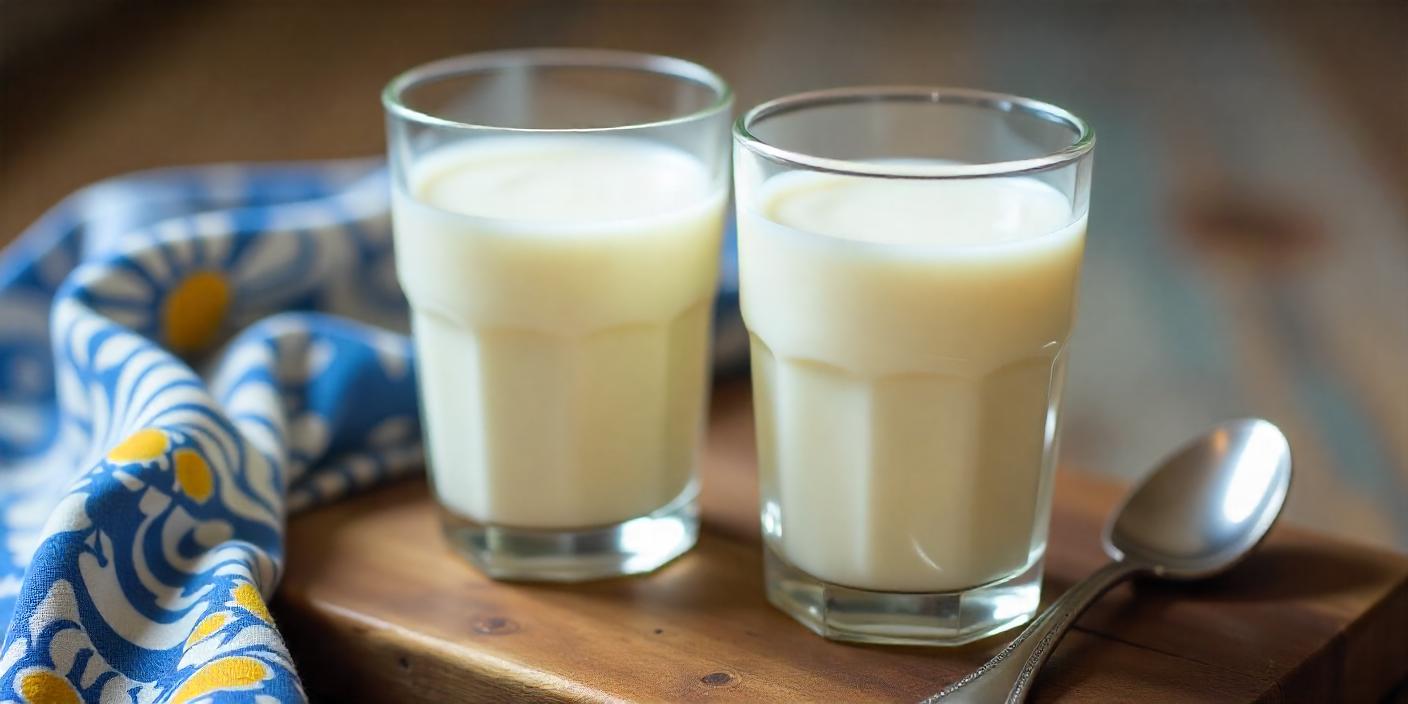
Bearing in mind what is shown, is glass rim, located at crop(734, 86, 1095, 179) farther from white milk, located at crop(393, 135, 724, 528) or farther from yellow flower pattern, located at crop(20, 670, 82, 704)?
yellow flower pattern, located at crop(20, 670, 82, 704)

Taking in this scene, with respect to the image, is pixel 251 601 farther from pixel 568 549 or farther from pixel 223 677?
pixel 568 549

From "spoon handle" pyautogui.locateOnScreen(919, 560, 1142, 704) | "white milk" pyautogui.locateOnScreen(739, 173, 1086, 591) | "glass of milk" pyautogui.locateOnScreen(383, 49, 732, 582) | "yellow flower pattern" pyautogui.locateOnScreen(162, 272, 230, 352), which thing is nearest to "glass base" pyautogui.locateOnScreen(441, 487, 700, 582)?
"glass of milk" pyautogui.locateOnScreen(383, 49, 732, 582)

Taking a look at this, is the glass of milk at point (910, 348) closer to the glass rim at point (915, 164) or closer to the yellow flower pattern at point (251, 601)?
the glass rim at point (915, 164)

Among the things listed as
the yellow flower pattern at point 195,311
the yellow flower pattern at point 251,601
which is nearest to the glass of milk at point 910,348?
the yellow flower pattern at point 251,601

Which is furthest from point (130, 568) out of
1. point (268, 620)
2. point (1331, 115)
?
point (1331, 115)

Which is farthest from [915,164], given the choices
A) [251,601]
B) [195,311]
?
[195,311]
